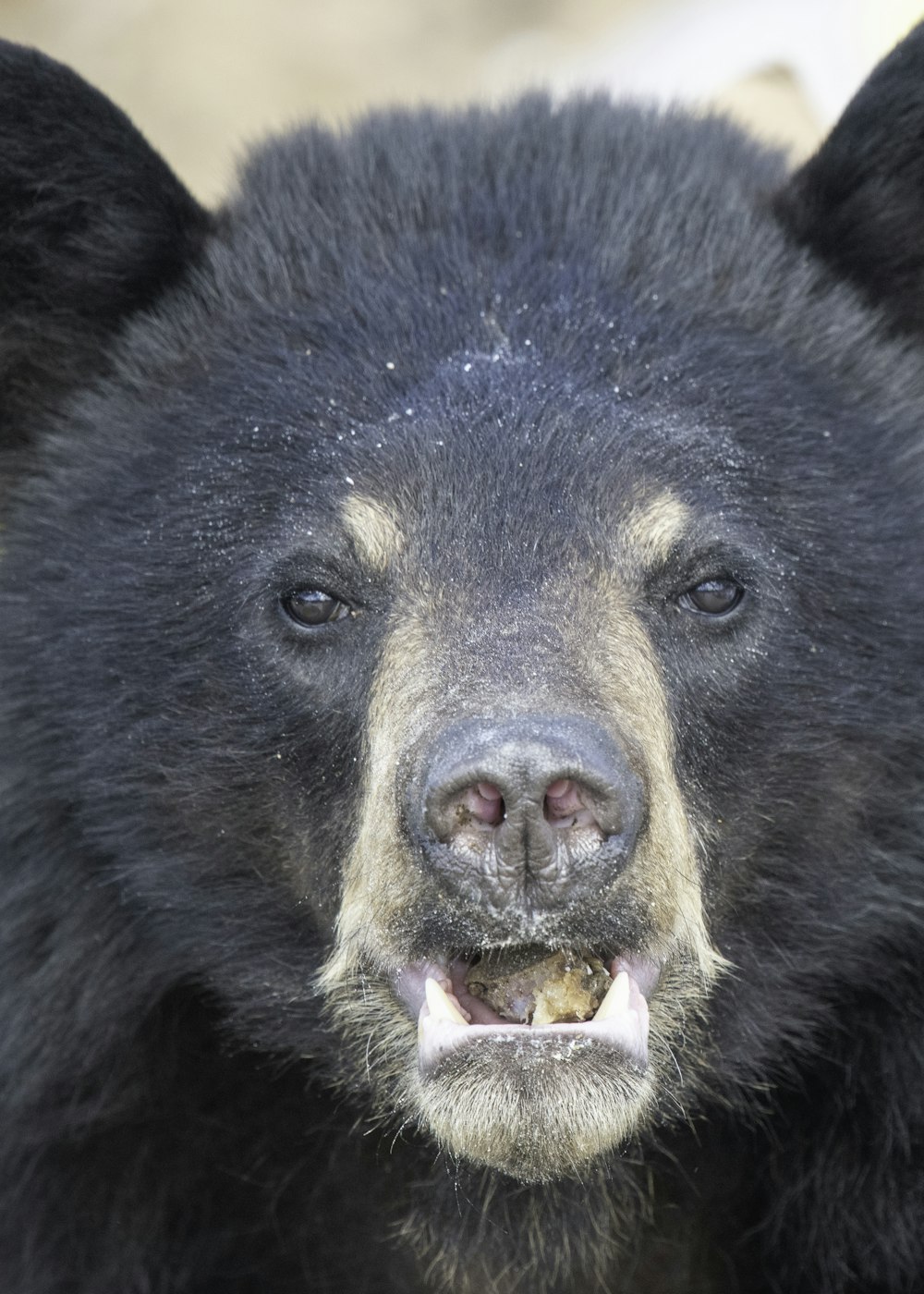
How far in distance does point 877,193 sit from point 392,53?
9528 mm

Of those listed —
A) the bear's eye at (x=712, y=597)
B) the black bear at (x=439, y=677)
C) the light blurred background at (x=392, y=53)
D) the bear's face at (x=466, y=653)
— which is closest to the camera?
the bear's face at (x=466, y=653)

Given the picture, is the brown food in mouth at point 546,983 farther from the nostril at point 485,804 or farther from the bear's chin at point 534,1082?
the nostril at point 485,804

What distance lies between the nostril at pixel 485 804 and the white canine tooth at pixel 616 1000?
40 centimetres

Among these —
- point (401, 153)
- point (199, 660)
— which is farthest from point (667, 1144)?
point (401, 153)

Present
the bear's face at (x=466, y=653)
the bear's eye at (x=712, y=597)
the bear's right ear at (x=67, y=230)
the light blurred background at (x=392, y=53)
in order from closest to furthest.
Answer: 1. the bear's face at (x=466, y=653)
2. the bear's eye at (x=712, y=597)
3. the bear's right ear at (x=67, y=230)
4. the light blurred background at (x=392, y=53)

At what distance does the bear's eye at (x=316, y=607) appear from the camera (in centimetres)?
360

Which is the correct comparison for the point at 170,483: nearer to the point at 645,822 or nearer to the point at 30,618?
the point at 30,618

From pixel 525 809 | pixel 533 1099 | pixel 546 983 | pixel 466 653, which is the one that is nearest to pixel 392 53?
pixel 466 653

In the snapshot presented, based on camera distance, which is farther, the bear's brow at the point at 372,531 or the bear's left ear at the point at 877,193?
the bear's left ear at the point at 877,193

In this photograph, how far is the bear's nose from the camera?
2.99 m

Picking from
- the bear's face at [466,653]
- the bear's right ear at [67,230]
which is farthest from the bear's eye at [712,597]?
the bear's right ear at [67,230]

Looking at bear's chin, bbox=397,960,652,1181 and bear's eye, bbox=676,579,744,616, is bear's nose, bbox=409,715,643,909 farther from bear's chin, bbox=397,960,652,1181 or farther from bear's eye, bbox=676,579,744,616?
bear's eye, bbox=676,579,744,616

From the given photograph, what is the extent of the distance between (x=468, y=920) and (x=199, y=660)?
880 mm

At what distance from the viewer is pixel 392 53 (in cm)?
1287
